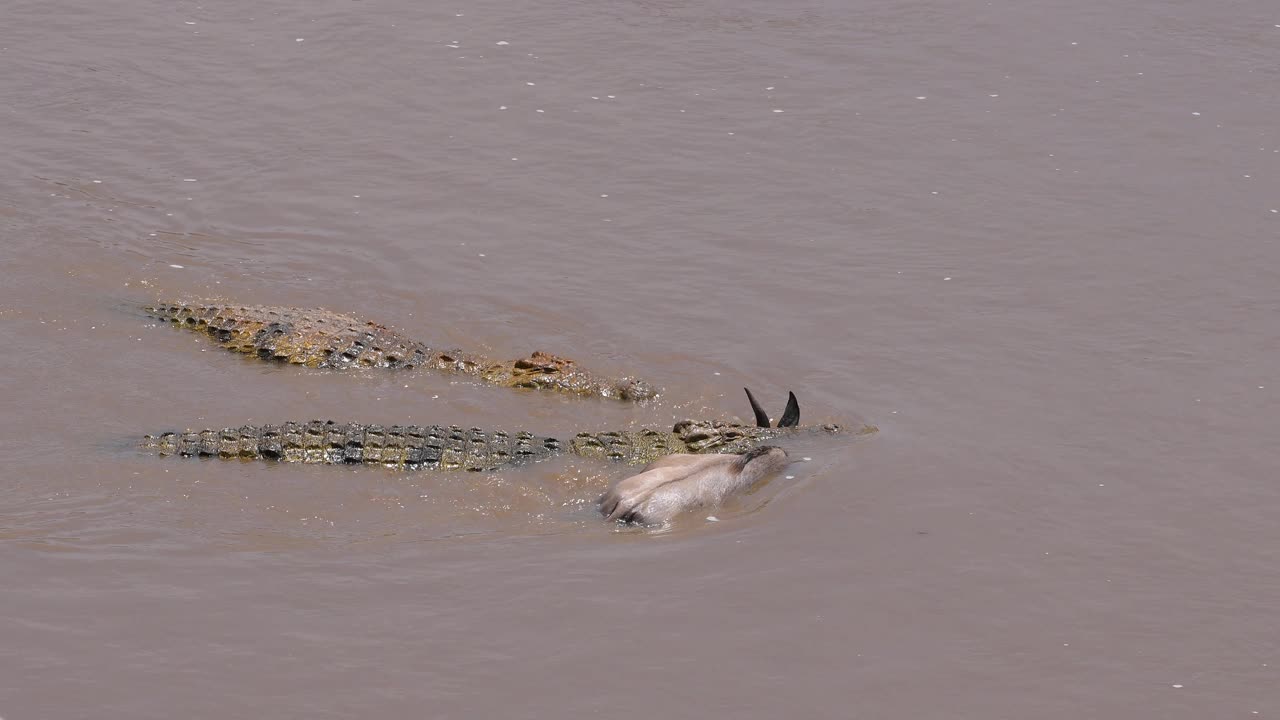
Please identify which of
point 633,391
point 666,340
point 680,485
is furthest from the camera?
point 666,340

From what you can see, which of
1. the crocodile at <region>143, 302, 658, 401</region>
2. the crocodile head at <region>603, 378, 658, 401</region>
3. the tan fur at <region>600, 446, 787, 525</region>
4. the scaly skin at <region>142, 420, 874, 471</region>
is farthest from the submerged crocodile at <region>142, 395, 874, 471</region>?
the crocodile at <region>143, 302, 658, 401</region>

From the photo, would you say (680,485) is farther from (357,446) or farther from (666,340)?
(666,340)

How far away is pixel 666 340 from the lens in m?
9.01

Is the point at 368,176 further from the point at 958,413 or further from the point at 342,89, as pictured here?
the point at 958,413

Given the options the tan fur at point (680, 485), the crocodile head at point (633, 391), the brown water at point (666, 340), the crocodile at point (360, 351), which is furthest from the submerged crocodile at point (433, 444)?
the crocodile at point (360, 351)

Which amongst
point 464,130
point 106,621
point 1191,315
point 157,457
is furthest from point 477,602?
point 464,130

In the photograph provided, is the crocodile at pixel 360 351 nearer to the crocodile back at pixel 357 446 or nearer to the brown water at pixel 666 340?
the brown water at pixel 666 340

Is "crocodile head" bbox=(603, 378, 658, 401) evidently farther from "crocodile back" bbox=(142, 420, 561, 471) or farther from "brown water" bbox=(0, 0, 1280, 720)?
"crocodile back" bbox=(142, 420, 561, 471)

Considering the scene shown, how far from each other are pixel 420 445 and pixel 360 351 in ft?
4.85

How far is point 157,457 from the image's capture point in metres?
7.19

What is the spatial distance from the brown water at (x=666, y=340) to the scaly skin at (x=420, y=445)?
0.15 m

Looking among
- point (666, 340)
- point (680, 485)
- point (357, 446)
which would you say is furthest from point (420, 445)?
point (666, 340)

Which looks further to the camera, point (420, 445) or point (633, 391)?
point (633, 391)

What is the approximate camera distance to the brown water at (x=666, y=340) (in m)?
5.58
